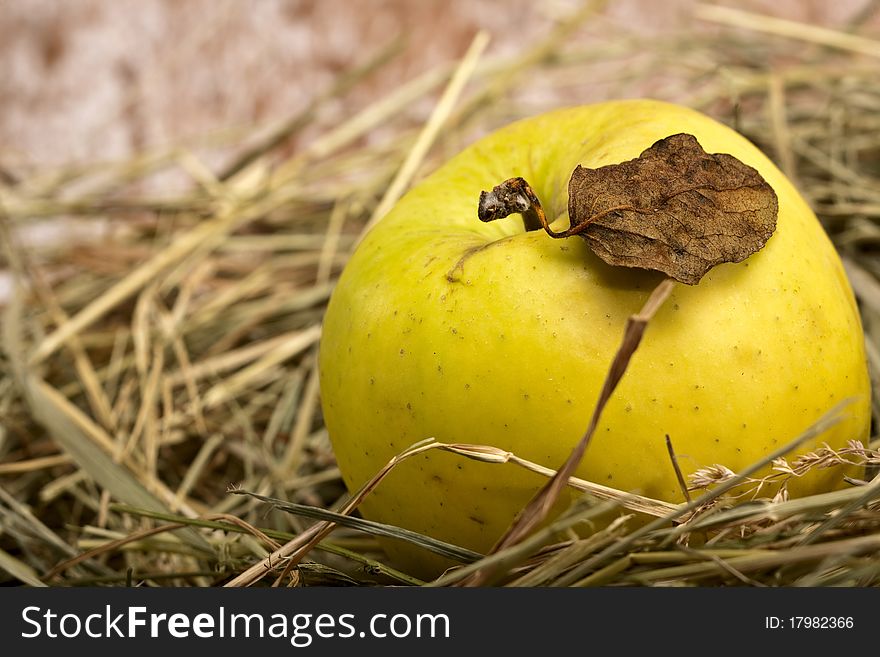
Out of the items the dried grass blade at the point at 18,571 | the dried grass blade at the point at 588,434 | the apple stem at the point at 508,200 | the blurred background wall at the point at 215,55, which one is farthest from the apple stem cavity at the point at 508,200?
the blurred background wall at the point at 215,55

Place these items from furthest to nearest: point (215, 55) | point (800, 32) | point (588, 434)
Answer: point (215, 55) < point (800, 32) < point (588, 434)

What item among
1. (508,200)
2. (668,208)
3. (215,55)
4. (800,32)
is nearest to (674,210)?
(668,208)

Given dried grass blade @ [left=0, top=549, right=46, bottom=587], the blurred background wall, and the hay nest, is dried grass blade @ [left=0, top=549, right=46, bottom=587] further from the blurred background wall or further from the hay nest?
the blurred background wall

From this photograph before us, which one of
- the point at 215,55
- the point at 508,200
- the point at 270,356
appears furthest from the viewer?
the point at 215,55

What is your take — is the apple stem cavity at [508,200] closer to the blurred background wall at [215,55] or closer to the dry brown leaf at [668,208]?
the dry brown leaf at [668,208]

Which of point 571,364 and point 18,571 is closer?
point 571,364

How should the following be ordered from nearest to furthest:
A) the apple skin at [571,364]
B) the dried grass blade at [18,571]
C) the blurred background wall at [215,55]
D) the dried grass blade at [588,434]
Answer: the dried grass blade at [588,434] < the apple skin at [571,364] < the dried grass blade at [18,571] < the blurred background wall at [215,55]

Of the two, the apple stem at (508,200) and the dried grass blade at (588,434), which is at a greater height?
the apple stem at (508,200)

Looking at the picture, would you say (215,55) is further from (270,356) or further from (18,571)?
(18,571)

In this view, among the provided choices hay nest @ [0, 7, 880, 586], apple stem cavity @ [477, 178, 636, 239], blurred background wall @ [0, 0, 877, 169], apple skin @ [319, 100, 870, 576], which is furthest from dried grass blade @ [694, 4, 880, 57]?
apple stem cavity @ [477, 178, 636, 239]

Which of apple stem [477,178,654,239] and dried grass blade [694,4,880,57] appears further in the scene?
dried grass blade [694,4,880,57]
